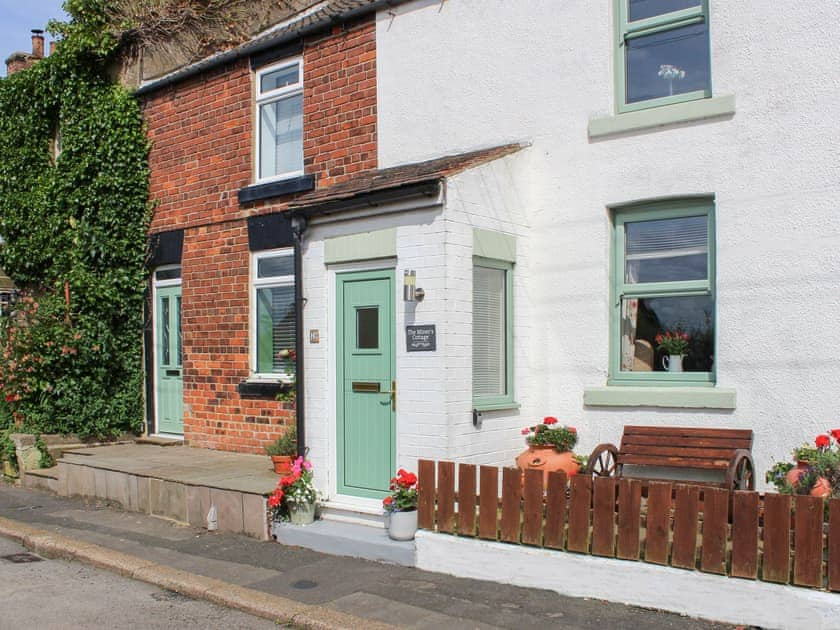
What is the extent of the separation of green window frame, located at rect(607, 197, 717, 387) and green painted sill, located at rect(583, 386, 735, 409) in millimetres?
128

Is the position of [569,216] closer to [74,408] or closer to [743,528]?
[743,528]

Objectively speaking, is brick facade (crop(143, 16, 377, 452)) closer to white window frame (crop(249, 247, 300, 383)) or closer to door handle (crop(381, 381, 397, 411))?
white window frame (crop(249, 247, 300, 383))

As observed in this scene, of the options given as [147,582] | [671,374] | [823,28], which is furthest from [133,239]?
[823,28]

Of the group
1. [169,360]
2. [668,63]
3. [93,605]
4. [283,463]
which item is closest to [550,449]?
[283,463]

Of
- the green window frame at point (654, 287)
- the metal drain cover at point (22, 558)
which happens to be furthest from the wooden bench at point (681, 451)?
the metal drain cover at point (22, 558)

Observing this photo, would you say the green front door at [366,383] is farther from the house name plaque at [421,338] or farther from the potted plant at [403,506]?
the potted plant at [403,506]

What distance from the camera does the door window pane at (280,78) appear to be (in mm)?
10458

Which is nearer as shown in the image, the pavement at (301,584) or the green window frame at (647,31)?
the pavement at (301,584)

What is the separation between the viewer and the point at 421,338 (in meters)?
7.08

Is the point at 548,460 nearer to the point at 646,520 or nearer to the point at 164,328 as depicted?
the point at 646,520

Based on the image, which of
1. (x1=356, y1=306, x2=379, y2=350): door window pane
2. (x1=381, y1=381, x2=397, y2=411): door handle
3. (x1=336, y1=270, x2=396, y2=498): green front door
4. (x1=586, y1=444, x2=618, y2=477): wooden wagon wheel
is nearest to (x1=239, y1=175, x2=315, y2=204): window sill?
(x1=336, y1=270, x2=396, y2=498): green front door

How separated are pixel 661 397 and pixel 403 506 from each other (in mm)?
2314

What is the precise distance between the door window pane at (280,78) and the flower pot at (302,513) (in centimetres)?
530

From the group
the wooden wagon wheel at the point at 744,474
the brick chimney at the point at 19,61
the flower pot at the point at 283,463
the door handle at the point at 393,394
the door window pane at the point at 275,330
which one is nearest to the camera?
the wooden wagon wheel at the point at 744,474
